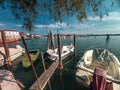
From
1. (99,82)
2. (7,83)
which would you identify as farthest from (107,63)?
(7,83)

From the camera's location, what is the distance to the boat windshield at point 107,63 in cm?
1167

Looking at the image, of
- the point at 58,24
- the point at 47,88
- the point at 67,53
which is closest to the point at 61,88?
the point at 47,88

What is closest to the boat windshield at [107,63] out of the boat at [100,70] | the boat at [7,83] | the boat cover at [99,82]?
the boat at [100,70]

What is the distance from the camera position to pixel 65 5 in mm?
4746

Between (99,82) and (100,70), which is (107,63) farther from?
(99,82)

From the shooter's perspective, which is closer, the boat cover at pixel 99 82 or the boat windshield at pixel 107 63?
the boat cover at pixel 99 82

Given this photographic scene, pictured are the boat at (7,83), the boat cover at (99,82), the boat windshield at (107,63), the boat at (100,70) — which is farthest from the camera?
the boat windshield at (107,63)

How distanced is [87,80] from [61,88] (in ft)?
9.85

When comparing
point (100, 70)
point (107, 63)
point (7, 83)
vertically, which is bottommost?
point (7, 83)

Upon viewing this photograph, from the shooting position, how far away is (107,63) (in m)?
12.9

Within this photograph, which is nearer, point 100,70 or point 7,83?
point 100,70

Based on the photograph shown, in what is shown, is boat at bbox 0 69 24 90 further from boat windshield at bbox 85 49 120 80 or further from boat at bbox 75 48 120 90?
boat windshield at bbox 85 49 120 80

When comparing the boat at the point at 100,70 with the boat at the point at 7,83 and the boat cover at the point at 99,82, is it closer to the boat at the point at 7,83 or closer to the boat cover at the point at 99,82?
the boat cover at the point at 99,82

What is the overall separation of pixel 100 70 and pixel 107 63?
420 centimetres
